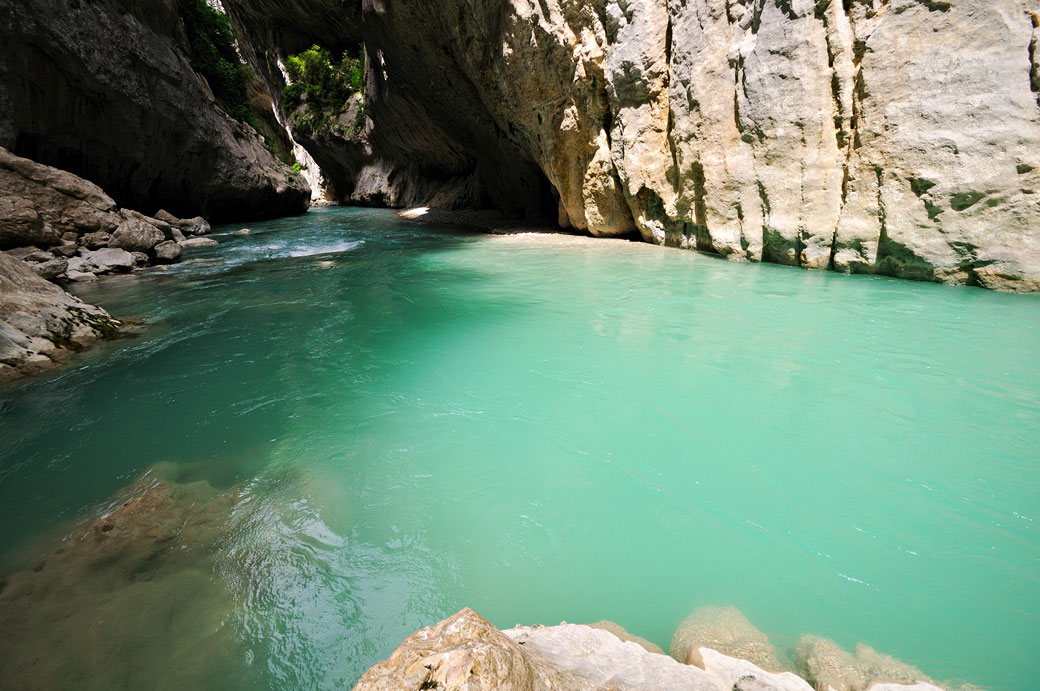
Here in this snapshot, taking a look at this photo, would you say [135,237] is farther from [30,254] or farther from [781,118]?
[781,118]

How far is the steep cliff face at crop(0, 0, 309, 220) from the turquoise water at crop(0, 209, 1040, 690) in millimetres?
9279

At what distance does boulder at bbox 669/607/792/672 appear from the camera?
1313mm

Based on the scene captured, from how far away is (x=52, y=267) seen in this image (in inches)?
271

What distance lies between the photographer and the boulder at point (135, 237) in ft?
27.8

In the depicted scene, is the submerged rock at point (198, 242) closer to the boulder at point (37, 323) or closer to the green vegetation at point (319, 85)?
the boulder at point (37, 323)

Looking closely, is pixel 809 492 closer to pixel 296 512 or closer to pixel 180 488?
pixel 296 512

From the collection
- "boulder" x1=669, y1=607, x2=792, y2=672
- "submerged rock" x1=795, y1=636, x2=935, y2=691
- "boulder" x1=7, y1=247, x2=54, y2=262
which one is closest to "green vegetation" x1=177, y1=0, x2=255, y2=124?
"boulder" x1=7, y1=247, x2=54, y2=262

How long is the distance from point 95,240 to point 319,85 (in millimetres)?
16708

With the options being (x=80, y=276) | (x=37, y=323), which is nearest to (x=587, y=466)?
(x=37, y=323)

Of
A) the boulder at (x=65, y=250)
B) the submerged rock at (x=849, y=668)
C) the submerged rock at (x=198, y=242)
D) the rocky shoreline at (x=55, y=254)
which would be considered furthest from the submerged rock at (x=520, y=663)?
the submerged rock at (x=198, y=242)

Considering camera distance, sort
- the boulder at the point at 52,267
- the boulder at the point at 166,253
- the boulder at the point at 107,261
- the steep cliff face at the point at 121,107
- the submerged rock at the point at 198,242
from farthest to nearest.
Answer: the submerged rock at the point at 198,242, the steep cliff face at the point at 121,107, the boulder at the point at 166,253, the boulder at the point at 107,261, the boulder at the point at 52,267

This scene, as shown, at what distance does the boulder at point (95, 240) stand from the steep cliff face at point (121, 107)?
10.4 feet

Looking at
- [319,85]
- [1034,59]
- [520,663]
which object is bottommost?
[520,663]

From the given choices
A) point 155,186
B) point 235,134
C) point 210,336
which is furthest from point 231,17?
point 210,336
